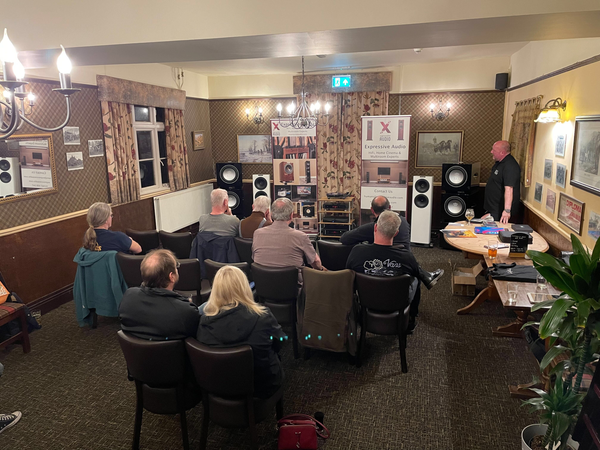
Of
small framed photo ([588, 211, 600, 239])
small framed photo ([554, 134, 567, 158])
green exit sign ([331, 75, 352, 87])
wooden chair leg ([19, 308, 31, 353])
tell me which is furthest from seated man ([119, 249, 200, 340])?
green exit sign ([331, 75, 352, 87])

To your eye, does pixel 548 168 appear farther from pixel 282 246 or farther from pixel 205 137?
pixel 205 137

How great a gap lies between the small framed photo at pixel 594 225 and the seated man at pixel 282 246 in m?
2.25

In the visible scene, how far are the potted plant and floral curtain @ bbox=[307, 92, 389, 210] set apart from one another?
233 inches

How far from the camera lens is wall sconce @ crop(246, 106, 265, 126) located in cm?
830

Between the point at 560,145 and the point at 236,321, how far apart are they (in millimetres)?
3907

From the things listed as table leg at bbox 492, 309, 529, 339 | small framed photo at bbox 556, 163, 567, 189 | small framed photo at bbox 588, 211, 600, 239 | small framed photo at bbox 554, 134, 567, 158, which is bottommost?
table leg at bbox 492, 309, 529, 339

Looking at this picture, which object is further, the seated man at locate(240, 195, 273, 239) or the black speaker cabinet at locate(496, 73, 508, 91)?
the black speaker cabinet at locate(496, 73, 508, 91)

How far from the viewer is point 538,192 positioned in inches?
204

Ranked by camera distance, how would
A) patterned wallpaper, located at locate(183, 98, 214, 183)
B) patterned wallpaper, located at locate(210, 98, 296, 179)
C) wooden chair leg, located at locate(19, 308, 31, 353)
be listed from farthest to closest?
patterned wallpaper, located at locate(210, 98, 296, 179) < patterned wallpaper, located at locate(183, 98, 214, 183) < wooden chair leg, located at locate(19, 308, 31, 353)

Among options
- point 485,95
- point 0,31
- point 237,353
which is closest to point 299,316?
point 237,353

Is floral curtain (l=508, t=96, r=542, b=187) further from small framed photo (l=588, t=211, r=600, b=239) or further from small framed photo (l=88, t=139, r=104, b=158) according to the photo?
small framed photo (l=88, t=139, r=104, b=158)

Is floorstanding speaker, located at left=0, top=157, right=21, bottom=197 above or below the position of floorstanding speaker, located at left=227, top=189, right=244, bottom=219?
above

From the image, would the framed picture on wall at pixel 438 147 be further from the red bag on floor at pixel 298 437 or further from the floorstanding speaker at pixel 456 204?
the red bag on floor at pixel 298 437

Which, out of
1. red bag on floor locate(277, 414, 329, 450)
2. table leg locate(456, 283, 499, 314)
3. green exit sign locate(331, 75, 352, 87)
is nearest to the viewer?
red bag on floor locate(277, 414, 329, 450)
